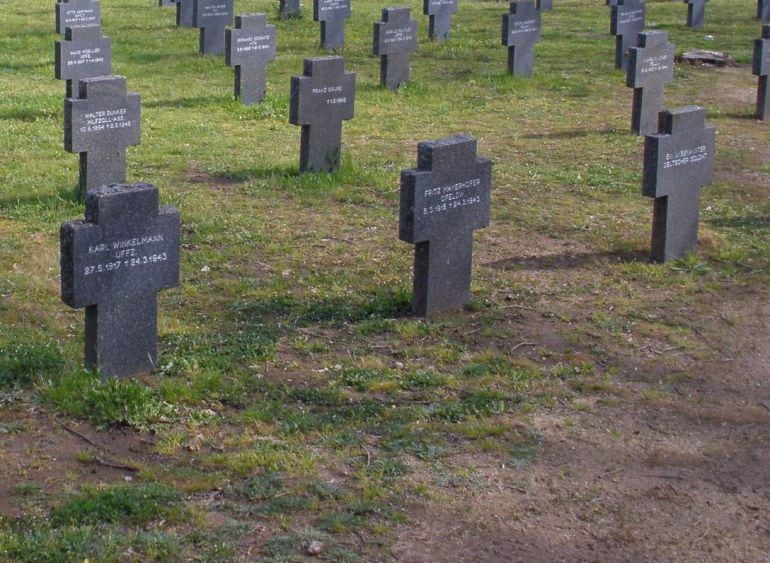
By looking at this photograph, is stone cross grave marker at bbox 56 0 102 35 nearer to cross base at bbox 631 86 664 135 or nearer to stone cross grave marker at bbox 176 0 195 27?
stone cross grave marker at bbox 176 0 195 27

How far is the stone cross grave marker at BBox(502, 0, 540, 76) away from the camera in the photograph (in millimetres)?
17219

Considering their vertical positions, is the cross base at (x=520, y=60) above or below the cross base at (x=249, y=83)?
above

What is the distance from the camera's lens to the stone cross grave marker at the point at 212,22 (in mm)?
18688

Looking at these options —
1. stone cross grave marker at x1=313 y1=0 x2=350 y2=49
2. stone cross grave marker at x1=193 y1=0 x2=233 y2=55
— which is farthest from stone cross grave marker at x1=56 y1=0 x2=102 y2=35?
stone cross grave marker at x1=313 y1=0 x2=350 y2=49

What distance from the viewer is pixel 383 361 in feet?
25.2

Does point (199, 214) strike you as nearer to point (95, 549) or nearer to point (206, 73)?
Result: point (95, 549)

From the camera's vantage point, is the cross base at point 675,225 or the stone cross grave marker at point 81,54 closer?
the cross base at point 675,225

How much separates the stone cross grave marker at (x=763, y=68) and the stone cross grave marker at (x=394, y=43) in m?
4.22

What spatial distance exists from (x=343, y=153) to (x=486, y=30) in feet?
31.8

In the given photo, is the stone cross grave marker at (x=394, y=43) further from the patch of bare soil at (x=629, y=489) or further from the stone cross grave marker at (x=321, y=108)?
the patch of bare soil at (x=629, y=489)

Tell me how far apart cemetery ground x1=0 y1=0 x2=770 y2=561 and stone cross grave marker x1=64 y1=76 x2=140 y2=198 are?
0.37 m

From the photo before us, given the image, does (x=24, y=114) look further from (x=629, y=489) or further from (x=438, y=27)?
(x=629, y=489)

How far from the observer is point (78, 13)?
745 inches

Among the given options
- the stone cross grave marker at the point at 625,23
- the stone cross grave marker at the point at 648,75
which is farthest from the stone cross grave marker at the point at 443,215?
the stone cross grave marker at the point at 625,23
